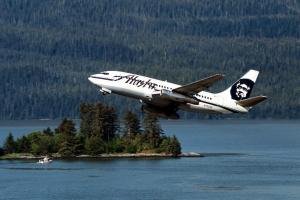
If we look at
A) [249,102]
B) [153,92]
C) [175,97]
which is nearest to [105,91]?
[153,92]

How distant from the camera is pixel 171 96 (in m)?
125

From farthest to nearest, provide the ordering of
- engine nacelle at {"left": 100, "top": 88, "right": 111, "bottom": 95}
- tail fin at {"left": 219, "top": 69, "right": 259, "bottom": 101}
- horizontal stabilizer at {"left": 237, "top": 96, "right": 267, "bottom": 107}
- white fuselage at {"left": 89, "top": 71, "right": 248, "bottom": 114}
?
1. tail fin at {"left": 219, "top": 69, "right": 259, "bottom": 101}
2. engine nacelle at {"left": 100, "top": 88, "right": 111, "bottom": 95}
3. white fuselage at {"left": 89, "top": 71, "right": 248, "bottom": 114}
4. horizontal stabilizer at {"left": 237, "top": 96, "right": 267, "bottom": 107}

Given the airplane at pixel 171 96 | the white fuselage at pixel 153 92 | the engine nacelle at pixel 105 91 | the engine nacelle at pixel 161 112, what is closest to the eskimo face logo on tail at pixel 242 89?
the airplane at pixel 171 96

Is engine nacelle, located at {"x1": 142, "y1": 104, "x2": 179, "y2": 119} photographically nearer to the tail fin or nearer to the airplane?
the airplane

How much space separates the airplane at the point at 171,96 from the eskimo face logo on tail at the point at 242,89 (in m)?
3.56

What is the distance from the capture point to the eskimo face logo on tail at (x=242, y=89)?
442ft

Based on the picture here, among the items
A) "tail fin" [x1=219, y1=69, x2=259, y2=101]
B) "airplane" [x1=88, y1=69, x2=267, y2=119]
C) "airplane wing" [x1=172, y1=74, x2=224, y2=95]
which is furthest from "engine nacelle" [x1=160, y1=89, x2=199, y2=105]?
"tail fin" [x1=219, y1=69, x2=259, y2=101]

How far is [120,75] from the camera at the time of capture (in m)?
131

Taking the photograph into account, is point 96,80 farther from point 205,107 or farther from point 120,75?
point 205,107

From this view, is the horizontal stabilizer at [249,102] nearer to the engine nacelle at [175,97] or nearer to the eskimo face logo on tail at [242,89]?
the engine nacelle at [175,97]

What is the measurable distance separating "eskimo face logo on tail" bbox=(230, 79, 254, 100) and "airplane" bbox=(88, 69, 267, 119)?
3.56 meters

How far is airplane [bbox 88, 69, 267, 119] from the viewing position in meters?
125

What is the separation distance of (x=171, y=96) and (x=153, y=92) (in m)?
2.09

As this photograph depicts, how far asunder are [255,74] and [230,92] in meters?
6.26
